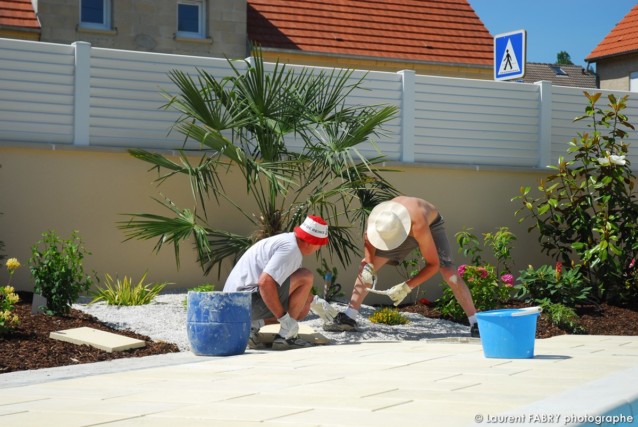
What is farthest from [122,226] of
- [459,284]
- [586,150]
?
[586,150]

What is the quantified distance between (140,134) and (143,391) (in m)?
5.83

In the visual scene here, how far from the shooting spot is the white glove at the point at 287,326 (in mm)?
9016

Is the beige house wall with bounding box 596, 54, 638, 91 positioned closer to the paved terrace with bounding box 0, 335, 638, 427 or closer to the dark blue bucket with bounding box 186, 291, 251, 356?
the paved terrace with bounding box 0, 335, 638, 427

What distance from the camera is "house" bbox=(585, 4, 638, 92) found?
3122cm

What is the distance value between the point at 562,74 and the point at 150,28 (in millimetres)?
35493

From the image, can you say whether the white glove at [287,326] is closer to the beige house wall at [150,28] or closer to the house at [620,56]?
the beige house wall at [150,28]

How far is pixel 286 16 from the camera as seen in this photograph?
2261cm

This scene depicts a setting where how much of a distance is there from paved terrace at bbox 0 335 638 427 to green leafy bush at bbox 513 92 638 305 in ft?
12.2

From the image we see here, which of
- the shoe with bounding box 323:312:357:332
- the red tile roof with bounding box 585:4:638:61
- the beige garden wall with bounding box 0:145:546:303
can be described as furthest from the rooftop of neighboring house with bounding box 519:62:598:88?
the shoe with bounding box 323:312:357:332

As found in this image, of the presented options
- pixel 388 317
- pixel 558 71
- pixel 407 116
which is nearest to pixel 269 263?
pixel 388 317

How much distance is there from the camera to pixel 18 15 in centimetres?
1977

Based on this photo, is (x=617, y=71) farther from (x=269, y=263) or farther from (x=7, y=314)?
(x=7, y=314)

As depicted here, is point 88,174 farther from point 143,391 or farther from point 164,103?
point 143,391

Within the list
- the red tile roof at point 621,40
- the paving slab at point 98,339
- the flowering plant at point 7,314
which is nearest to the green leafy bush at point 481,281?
the paving slab at point 98,339
